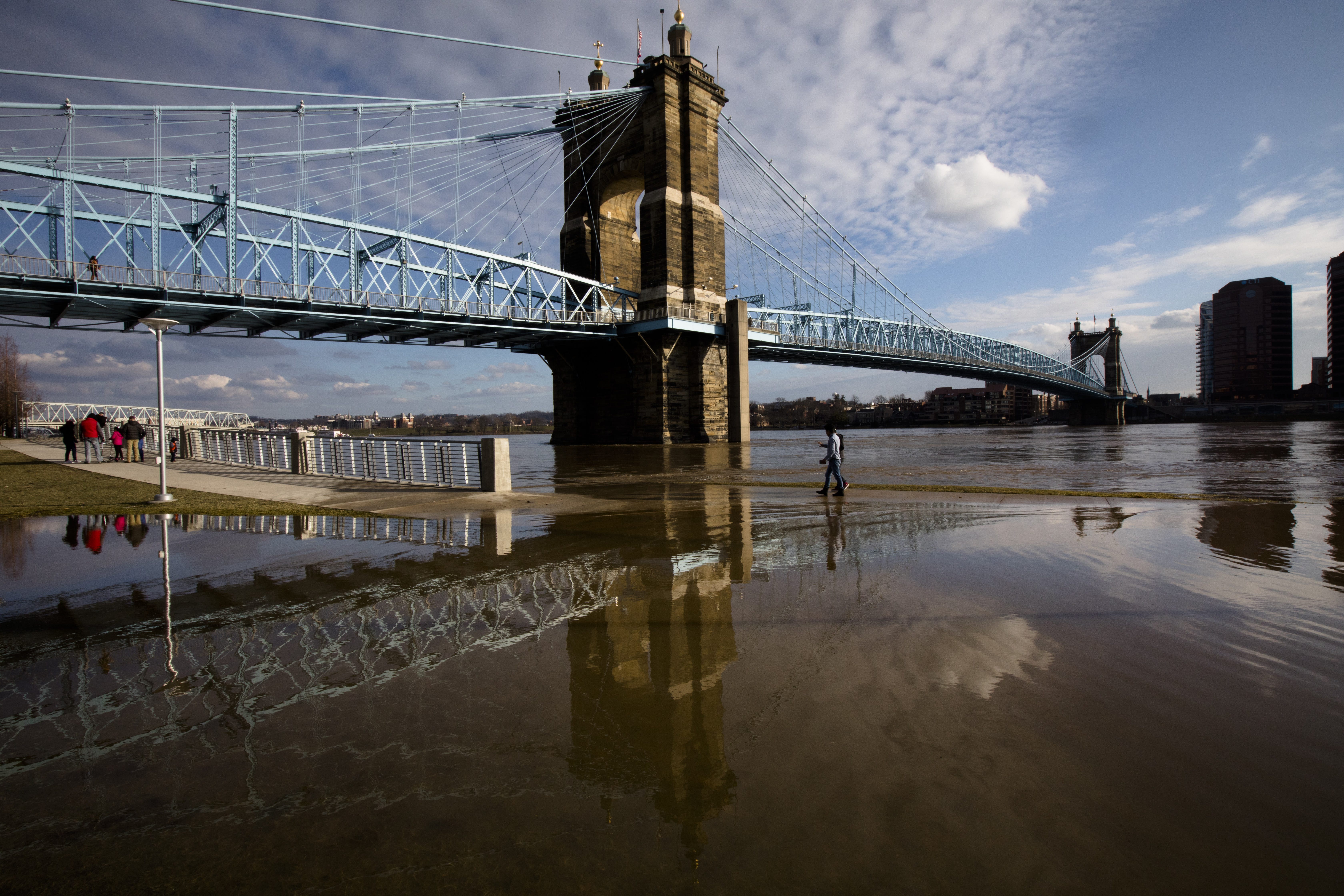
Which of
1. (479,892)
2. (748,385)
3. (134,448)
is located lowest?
(479,892)

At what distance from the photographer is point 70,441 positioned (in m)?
22.5

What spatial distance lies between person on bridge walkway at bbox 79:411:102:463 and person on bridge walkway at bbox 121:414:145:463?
767 millimetres

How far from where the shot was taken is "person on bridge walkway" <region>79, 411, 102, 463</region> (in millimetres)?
21750

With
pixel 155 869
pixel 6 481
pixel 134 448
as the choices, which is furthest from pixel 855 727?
pixel 134 448

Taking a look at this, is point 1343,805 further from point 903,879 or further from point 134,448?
point 134,448

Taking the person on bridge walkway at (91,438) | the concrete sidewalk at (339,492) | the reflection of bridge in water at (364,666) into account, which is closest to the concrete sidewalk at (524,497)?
the concrete sidewalk at (339,492)

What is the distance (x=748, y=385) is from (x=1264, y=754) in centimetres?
3841

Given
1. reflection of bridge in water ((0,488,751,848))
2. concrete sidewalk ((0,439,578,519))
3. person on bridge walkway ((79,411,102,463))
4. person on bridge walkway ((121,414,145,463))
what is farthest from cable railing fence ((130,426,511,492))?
reflection of bridge in water ((0,488,751,848))

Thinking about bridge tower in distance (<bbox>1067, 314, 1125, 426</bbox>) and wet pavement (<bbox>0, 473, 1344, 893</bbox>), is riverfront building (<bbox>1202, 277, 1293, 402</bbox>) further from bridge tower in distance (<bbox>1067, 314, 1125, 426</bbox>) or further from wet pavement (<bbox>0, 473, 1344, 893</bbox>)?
wet pavement (<bbox>0, 473, 1344, 893</bbox>)

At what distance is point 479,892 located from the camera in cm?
181

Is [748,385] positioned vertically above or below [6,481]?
above

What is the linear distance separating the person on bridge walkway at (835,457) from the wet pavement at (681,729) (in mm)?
5454

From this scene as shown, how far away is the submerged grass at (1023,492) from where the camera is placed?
10.8m

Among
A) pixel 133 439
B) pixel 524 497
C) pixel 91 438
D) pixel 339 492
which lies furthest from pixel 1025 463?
pixel 91 438
